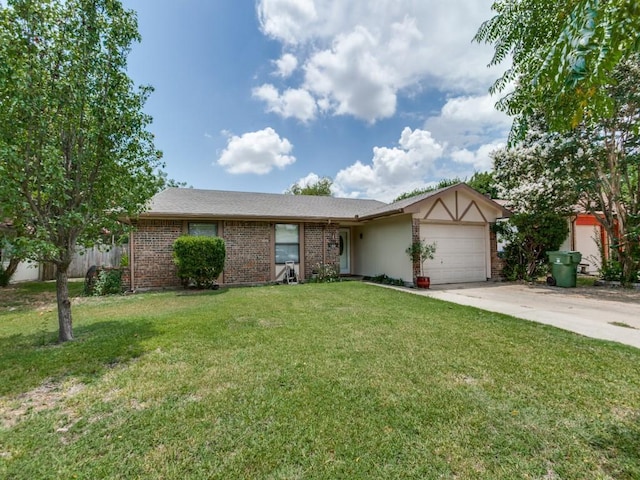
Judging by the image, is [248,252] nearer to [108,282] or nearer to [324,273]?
[324,273]

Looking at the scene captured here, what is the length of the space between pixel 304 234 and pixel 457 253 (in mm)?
6037

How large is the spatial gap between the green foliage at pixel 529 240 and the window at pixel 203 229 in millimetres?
10960

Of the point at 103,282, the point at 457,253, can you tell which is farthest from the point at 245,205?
the point at 457,253

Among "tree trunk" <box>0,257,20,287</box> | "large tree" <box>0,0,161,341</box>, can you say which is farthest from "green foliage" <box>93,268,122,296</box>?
"large tree" <box>0,0,161,341</box>

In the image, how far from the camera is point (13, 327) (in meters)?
5.80

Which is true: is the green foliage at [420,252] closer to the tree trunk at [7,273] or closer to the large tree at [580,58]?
the large tree at [580,58]

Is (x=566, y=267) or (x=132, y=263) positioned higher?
(x=132, y=263)

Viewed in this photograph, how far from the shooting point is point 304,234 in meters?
12.4

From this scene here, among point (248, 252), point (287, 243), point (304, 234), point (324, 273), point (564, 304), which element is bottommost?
point (564, 304)

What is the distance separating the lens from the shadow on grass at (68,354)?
11.5 feet

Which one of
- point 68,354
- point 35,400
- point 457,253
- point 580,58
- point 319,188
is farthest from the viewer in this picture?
point 319,188

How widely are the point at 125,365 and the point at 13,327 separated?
3919 millimetres

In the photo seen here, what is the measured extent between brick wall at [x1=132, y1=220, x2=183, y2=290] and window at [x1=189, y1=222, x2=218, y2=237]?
1.36 feet

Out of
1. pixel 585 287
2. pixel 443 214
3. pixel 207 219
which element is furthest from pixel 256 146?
pixel 585 287
